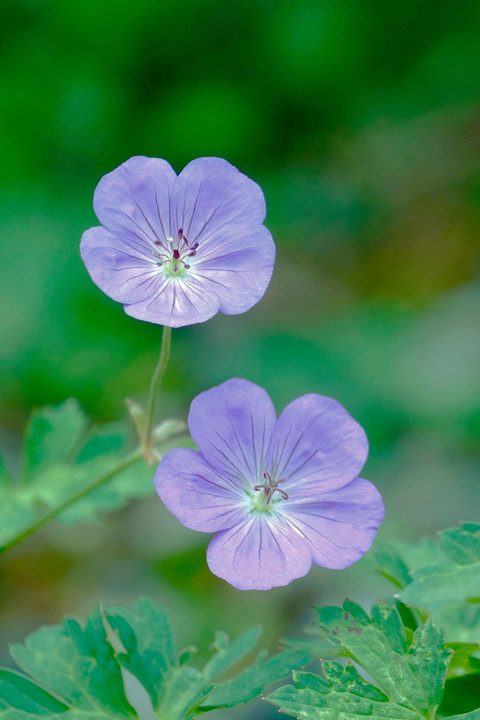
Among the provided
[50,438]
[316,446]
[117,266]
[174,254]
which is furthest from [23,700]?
[50,438]

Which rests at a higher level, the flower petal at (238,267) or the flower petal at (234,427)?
the flower petal at (238,267)

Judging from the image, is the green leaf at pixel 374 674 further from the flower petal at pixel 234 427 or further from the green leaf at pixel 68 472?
the green leaf at pixel 68 472

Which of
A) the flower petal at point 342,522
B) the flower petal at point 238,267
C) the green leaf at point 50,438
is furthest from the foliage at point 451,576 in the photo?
the green leaf at point 50,438

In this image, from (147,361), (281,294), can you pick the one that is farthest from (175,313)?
(281,294)

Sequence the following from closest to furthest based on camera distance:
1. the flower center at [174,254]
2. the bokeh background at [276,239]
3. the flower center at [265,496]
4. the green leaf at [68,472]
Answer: the flower center at [265,496]
the flower center at [174,254]
the green leaf at [68,472]
the bokeh background at [276,239]

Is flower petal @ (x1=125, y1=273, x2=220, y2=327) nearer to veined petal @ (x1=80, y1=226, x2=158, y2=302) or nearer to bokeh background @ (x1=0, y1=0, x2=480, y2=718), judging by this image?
veined petal @ (x1=80, y1=226, x2=158, y2=302)

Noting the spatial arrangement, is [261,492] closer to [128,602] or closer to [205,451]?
[205,451]

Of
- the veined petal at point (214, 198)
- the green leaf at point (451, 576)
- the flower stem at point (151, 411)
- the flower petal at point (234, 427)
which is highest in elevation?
the veined petal at point (214, 198)
